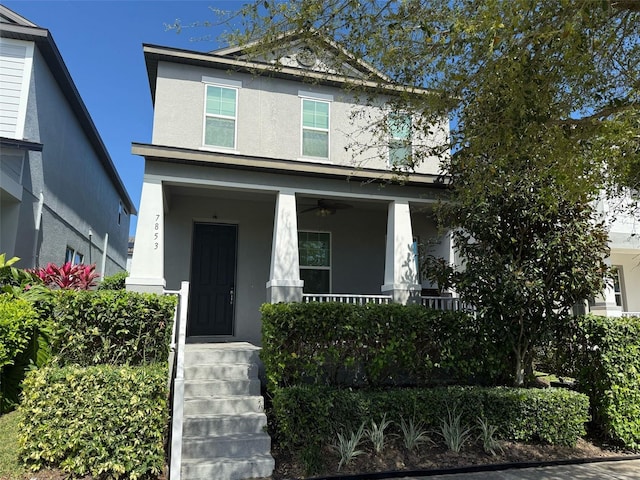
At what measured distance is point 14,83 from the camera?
8.53 meters

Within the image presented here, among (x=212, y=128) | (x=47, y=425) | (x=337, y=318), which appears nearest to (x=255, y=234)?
(x=212, y=128)

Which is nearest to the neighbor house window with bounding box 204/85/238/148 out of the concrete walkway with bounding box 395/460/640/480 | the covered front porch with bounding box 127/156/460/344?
the covered front porch with bounding box 127/156/460/344

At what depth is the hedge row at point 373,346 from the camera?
556 cm

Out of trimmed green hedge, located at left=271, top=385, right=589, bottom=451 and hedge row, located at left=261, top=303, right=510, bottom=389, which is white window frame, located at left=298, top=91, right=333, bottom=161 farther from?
trimmed green hedge, located at left=271, top=385, right=589, bottom=451

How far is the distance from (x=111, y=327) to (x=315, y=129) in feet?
19.7

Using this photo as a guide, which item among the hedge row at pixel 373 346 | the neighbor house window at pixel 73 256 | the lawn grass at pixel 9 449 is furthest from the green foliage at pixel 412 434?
A: the neighbor house window at pixel 73 256

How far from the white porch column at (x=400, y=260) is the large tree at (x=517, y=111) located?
1340mm

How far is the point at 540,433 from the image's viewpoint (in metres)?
5.69

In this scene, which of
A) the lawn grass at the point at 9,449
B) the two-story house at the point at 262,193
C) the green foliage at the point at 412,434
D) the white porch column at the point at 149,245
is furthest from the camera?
the two-story house at the point at 262,193

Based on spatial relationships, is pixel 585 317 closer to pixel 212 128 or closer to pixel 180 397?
pixel 180 397

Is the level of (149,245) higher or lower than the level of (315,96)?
lower

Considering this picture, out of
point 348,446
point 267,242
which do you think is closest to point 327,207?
point 267,242

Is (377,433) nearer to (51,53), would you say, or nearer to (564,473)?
(564,473)

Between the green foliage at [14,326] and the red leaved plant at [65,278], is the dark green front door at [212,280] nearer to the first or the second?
A: the red leaved plant at [65,278]
